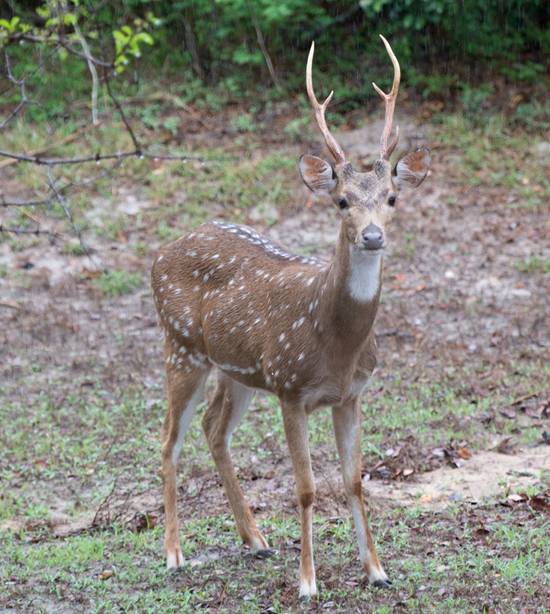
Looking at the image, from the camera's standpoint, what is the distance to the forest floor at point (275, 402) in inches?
229

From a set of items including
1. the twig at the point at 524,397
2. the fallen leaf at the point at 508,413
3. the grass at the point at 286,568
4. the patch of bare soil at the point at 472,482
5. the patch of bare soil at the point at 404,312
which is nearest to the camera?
the grass at the point at 286,568

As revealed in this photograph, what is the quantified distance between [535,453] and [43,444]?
11.5ft

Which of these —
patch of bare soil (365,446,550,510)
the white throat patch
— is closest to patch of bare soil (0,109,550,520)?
patch of bare soil (365,446,550,510)

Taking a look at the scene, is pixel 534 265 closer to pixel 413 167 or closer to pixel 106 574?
pixel 413 167

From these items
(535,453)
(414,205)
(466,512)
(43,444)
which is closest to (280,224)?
(414,205)

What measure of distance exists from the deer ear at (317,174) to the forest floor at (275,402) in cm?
193

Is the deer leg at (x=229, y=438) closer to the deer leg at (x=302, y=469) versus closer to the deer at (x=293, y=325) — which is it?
the deer at (x=293, y=325)

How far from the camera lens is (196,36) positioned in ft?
52.3

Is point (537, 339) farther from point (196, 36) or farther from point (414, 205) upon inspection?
point (196, 36)

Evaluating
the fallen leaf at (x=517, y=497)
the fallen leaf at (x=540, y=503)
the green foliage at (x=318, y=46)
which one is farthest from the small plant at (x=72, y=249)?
the fallen leaf at (x=540, y=503)

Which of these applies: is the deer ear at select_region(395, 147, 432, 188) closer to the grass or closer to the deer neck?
the deer neck

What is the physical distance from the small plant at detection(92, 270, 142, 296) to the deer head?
6.63 metres

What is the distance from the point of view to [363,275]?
518cm

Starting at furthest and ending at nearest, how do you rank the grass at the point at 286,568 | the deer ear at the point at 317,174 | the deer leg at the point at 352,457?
the deer leg at the point at 352,457
the grass at the point at 286,568
the deer ear at the point at 317,174
